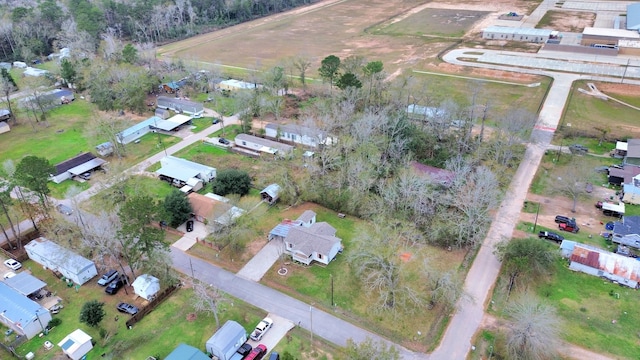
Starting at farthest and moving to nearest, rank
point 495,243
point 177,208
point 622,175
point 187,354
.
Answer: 1. point 622,175
2. point 177,208
3. point 495,243
4. point 187,354

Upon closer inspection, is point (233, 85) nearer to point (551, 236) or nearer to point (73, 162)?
point (73, 162)

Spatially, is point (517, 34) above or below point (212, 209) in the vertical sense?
above

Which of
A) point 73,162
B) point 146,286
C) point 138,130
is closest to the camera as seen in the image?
point 146,286

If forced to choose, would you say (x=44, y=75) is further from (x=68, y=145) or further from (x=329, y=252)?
(x=329, y=252)

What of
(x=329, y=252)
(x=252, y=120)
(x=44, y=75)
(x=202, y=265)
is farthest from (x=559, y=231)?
(x=44, y=75)

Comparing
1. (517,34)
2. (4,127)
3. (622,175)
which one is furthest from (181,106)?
(517,34)

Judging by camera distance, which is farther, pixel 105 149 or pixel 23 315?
pixel 105 149
